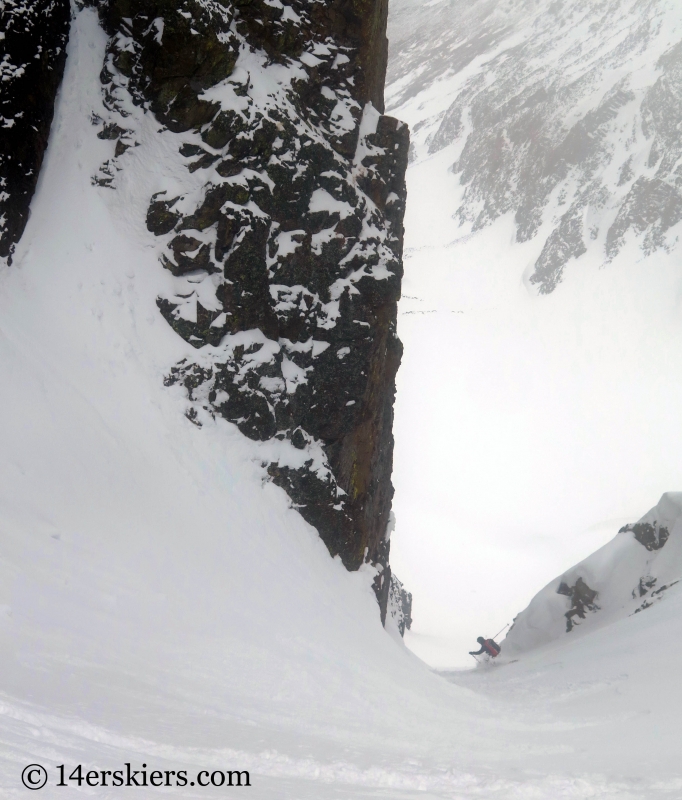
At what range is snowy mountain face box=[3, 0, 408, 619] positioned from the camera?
8.90m

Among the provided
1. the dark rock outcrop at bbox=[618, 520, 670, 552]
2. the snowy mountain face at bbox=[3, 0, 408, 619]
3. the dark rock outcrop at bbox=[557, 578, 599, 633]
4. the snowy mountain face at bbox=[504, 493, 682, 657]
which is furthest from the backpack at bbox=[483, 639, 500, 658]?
the snowy mountain face at bbox=[3, 0, 408, 619]

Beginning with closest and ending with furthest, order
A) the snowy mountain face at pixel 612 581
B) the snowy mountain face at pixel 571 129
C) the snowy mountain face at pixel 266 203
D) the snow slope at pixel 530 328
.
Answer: the snowy mountain face at pixel 266 203, the snowy mountain face at pixel 612 581, the snow slope at pixel 530 328, the snowy mountain face at pixel 571 129

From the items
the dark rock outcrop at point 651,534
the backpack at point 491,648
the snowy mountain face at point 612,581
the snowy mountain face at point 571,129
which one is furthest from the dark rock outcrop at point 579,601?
the snowy mountain face at point 571,129

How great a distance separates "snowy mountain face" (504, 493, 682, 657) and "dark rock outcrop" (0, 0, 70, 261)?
1530cm

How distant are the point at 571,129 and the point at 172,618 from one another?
59980 mm

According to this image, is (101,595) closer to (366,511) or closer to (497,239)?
(366,511)

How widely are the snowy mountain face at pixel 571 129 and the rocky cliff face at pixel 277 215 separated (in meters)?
43.2

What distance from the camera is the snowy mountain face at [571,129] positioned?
49.1m

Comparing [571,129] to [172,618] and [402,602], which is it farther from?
[172,618]

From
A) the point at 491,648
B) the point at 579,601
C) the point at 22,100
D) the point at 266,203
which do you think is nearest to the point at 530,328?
the point at 579,601

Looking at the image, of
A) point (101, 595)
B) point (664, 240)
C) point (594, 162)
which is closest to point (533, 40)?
point (594, 162)

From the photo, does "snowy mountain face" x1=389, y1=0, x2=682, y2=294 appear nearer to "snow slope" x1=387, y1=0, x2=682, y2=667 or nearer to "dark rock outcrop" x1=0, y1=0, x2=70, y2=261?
"snow slope" x1=387, y1=0, x2=682, y2=667

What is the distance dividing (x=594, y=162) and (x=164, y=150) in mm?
53078

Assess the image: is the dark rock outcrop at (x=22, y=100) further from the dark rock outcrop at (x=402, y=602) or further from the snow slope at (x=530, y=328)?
the snow slope at (x=530, y=328)
